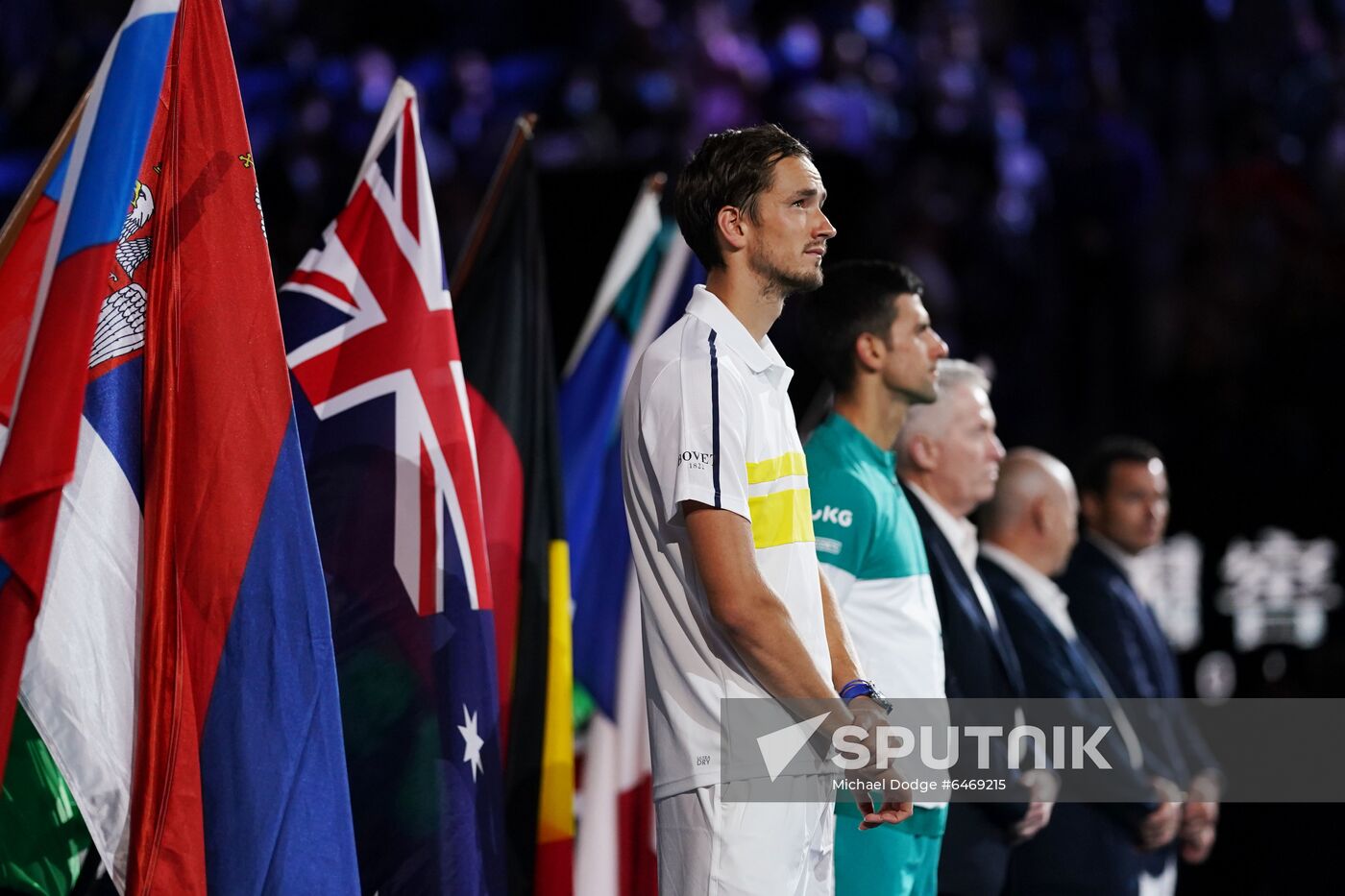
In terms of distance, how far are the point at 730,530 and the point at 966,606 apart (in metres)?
1.58

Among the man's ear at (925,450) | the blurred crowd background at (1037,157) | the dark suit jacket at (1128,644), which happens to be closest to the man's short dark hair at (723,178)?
the man's ear at (925,450)

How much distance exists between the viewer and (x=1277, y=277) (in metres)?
7.89

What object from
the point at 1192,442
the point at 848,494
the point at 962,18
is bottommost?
the point at 848,494

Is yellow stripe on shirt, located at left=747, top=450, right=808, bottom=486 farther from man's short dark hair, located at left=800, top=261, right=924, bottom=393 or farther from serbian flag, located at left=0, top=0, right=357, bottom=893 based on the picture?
man's short dark hair, located at left=800, top=261, right=924, bottom=393

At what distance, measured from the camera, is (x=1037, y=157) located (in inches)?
358

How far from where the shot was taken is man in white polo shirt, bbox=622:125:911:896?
8.36 feet

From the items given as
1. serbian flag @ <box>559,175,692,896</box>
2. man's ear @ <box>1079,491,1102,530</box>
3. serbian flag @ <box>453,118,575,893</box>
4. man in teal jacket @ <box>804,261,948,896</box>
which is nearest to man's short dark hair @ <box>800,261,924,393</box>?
man in teal jacket @ <box>804,261,948,896</box>

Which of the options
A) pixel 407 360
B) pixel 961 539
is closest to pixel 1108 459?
pixel 961 539

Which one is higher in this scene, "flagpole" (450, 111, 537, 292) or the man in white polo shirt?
"flagpole" (450, 111, 537, 292)

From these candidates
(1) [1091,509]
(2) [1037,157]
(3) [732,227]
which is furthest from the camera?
A: (2) [1037,157]

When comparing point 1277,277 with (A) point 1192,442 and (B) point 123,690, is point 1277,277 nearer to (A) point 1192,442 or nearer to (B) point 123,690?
(A) point 1192,442

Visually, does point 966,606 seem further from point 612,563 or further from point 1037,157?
Result: point 1037,157

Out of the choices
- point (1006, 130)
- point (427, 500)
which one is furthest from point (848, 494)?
point (1006, 130)

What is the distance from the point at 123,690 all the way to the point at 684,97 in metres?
6.00
